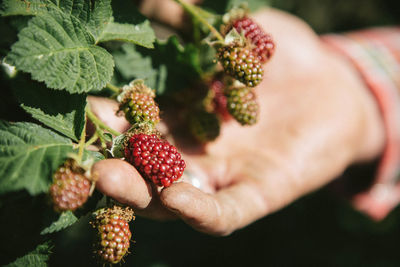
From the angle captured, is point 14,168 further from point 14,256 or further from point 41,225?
point 14,256

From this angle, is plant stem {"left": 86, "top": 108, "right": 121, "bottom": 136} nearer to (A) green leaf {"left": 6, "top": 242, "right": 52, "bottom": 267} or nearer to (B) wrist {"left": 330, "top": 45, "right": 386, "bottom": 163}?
(A) green leaf {"left": 6, "top": 242, "right": 52, "bottom": 267}

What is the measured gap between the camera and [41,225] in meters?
1.05

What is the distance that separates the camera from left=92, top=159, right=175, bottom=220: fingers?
1001 millimetres

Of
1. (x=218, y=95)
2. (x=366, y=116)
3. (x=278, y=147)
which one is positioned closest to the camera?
(x=218, y=95)

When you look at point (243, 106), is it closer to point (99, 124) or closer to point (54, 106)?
point (99, 124)

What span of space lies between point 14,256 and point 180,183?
1.89ft

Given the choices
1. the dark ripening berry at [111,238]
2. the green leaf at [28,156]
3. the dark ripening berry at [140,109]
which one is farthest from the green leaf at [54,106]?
the dark ripening berry at [111,238]

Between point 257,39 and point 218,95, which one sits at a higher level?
point 257,39

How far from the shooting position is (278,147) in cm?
191

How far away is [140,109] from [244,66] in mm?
395

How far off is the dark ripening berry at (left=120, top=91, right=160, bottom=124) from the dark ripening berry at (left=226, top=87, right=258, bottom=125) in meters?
0.38

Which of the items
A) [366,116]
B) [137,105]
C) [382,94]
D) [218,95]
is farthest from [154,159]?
[382,94]

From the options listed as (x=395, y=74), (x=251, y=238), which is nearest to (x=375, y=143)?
(x=395, y=74)

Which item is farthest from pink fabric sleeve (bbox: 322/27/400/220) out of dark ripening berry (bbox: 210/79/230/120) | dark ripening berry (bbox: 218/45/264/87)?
dark ripening berry (bbox: 218/45/264/87)
